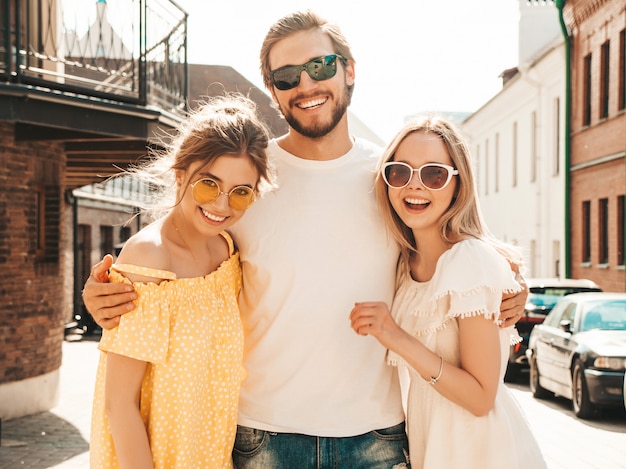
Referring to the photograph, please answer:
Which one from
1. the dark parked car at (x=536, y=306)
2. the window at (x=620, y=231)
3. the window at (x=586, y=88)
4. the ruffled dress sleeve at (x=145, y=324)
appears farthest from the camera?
the window at (x=586, y=88)

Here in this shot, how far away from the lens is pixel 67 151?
1134 cm

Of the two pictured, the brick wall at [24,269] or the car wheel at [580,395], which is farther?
the car wheel at [580,395]

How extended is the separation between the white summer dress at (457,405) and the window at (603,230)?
2110 centimetres

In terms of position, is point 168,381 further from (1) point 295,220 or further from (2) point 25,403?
(2) point 25,403

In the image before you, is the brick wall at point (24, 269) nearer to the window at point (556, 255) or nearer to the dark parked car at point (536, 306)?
the dark parked car at point (536, 306)

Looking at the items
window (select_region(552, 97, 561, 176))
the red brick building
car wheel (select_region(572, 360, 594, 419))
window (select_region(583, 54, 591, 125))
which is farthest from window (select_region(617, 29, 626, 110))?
car wheel (select_region(572, 360, 594, 419))

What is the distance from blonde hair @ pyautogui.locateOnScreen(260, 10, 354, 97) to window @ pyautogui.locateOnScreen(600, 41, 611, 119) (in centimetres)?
2082

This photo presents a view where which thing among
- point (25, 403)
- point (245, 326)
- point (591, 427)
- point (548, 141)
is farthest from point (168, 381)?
point (548, 141)

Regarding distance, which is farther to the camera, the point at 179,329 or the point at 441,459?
the point at 441,459

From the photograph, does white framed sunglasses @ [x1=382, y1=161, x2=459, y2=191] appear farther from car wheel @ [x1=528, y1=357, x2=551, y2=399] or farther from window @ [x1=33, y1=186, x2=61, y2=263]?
car wheel @ [x1=528, y1=357, x2=551, y2=399]

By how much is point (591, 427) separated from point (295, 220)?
8.73 meters

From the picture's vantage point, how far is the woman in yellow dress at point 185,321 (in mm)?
2732

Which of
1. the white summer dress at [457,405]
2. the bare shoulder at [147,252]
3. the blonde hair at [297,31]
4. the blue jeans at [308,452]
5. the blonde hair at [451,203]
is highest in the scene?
the blonde hair at [297,31]

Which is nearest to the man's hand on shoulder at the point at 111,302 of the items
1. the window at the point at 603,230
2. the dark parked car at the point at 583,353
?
the dark parked car at the point at 583,353
